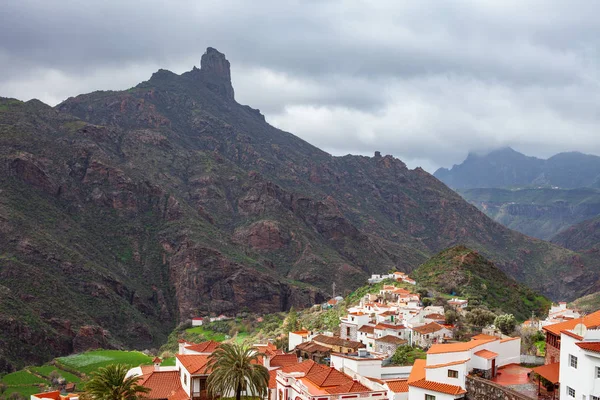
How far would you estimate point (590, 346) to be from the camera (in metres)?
26.8

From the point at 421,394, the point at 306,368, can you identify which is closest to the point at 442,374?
the point at 421,394

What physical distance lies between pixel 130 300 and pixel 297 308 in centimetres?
3918

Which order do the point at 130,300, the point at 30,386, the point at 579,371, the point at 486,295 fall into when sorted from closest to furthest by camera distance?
1. the point at 579,371
2. the point at 30,386
3. the point at 486,295
4. the point at 130,300

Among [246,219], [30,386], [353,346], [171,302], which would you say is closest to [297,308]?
[171,302]

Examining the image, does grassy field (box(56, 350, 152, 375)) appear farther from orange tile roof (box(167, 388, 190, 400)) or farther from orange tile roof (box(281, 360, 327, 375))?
orange tile roof (box(281, 360, 327, 375))

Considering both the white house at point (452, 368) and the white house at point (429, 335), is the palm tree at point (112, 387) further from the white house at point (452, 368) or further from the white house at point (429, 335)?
the white house at point (429, 335)

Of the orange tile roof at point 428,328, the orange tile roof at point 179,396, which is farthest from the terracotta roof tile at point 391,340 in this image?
the orange tile roof at point 179,396

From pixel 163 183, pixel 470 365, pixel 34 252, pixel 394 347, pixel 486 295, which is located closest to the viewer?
pixel 470 365

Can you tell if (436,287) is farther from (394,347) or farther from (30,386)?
(30,386)

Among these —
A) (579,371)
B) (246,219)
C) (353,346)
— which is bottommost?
(353,346)

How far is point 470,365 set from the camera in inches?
1342

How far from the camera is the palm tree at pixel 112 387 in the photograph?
37594 millimetres

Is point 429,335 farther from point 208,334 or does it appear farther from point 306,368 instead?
point 208,334

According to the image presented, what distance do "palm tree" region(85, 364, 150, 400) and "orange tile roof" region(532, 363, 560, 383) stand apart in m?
22.7
